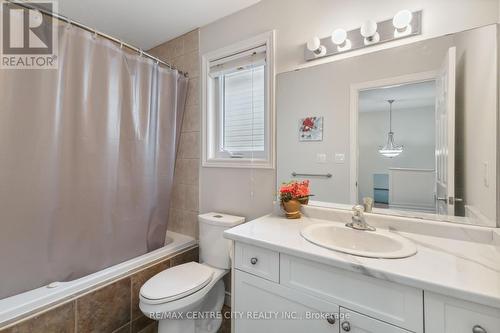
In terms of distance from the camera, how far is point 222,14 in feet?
5.84

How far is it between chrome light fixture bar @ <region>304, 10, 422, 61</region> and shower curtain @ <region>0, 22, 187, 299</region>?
46.5 inches

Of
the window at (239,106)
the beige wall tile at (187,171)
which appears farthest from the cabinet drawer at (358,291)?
the beige wall tile at (187,171)

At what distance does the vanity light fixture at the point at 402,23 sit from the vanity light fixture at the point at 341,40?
221 millimetres

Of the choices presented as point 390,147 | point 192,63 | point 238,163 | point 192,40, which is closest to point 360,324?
point 390,147

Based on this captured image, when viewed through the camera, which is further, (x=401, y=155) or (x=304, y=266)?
(x=401, y=155)

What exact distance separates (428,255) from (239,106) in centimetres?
149

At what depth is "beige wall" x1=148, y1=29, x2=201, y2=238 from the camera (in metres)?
2.03

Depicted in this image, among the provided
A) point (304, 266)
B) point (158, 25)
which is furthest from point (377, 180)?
point (158, 25)

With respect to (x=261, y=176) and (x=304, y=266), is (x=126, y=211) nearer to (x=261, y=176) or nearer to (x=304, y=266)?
(x=261, y=176)

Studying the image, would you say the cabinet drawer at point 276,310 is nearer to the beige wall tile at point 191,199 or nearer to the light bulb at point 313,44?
the beige wall tile at point 191,199

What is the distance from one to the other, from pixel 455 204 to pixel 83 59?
2.09 metres

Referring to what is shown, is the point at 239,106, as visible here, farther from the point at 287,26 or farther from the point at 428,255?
the point at 428,255

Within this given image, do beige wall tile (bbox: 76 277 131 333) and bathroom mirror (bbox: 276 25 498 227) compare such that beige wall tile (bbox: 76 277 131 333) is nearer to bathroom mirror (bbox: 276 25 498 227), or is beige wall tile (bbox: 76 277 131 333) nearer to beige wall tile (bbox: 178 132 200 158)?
beige wall tile (bbox: 178 132 200 158)

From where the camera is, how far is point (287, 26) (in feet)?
4.96
